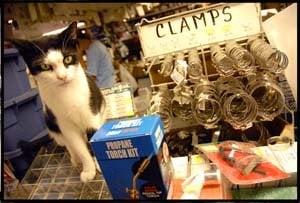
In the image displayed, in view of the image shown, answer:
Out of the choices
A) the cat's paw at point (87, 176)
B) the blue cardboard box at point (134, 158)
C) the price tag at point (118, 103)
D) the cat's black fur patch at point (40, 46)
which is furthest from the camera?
the price tag at point (118, 103)

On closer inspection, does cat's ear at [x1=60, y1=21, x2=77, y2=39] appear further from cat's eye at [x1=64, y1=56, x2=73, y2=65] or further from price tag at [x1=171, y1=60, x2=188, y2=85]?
price tag at [x1=171, y1=60, x2=188, y2=85]

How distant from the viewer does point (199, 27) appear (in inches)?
43.1

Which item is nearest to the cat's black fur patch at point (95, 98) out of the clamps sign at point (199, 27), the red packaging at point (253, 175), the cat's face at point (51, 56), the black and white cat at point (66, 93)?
the black and white cat at point (66, 93)

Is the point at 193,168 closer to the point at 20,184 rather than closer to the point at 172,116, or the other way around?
the point at 172,116

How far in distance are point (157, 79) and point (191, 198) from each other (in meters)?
0.51

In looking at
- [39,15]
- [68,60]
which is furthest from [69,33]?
Result: [39,15]

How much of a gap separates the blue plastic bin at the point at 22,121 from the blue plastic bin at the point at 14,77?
0.06 ft

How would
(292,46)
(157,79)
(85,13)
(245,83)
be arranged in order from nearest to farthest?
(292,46) → (245,83) → (157,79) → (85,13)

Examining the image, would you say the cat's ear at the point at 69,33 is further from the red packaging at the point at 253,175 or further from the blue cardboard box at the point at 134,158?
the red packaging at the point at 253,175

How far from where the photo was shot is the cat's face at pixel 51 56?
2.94 feet

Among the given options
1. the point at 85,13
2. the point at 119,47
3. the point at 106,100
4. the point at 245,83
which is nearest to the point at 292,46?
the point at 245,83

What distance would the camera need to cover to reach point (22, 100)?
1.00 m

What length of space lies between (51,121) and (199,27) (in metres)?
0.58

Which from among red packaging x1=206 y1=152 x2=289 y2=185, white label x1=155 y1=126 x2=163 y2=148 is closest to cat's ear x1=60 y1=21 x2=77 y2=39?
white label x1=155 y1=126 x2=163 y2=148
